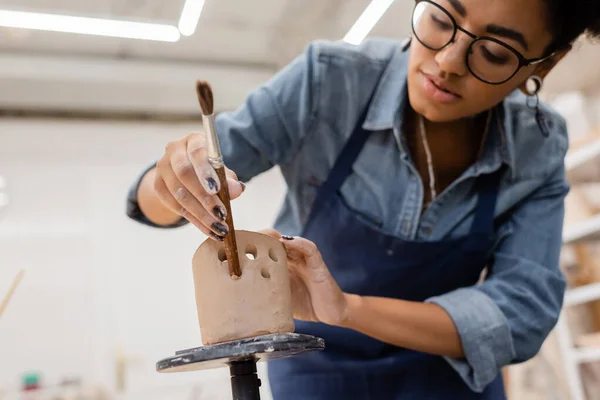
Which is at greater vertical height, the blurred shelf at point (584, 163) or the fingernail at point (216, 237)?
the blurred shelf at point (584, 163)

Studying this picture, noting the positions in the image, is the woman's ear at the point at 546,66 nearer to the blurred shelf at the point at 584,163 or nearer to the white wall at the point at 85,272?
the blurred shelf at the point at 584,163

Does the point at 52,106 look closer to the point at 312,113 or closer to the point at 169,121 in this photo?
the point at 169,121

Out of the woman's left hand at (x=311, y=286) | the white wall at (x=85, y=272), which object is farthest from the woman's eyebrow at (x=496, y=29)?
the white wall at (x=85, y=272)

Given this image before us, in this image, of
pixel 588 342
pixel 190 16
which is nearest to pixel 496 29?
pixel 588 342

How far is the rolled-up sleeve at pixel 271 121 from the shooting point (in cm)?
89

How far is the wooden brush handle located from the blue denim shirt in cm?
30

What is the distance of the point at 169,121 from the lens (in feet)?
10.2

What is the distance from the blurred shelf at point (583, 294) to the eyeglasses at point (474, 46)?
1.20 meters

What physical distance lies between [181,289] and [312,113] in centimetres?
202

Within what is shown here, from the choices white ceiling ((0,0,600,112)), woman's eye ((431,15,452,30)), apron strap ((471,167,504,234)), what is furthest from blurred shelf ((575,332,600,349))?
woman's eye ((431,15,452,30))

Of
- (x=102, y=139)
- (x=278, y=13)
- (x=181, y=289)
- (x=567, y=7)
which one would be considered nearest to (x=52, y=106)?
(x=102, y=139)

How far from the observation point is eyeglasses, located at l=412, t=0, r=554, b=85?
807mm

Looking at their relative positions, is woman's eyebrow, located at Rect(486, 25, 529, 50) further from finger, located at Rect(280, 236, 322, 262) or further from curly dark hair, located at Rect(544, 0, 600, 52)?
finger, located at Rect(280, 236, 322, 262)

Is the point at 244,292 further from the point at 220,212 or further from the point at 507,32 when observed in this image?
the point at 507,32
